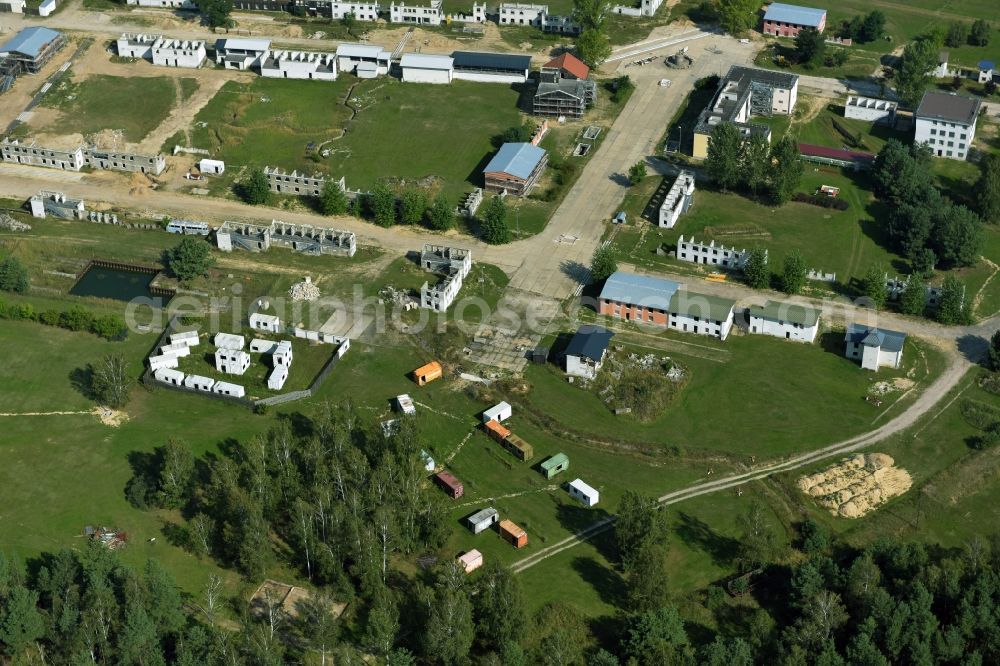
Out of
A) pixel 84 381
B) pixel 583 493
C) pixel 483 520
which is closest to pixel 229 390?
pixel 84 381

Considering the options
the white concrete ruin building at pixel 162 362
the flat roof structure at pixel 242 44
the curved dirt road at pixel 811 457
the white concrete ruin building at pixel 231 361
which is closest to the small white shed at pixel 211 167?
the flat roof structure at pixel 242 44

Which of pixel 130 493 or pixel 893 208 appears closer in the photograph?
pixel 130 493

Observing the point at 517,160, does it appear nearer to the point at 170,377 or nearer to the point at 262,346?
the point at 262,346

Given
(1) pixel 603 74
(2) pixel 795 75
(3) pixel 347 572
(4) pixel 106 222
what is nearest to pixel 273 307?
(4) pixel 106 222

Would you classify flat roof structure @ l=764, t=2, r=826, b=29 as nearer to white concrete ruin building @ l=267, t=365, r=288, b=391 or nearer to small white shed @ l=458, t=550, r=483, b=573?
white concrete ruin building @ l=267, t=365, r=288, b=391

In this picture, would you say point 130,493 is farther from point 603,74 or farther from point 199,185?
point 603,74
